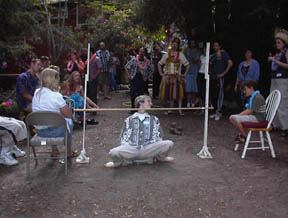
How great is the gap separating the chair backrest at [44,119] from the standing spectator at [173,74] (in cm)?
528

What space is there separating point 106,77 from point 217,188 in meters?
8.73

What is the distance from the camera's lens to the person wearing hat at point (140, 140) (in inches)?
222

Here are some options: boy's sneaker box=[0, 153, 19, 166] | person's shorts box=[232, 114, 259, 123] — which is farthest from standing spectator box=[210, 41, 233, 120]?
boy's sneaker box=[0, 153, 19, 166]

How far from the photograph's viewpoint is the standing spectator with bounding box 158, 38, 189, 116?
988 centimetres

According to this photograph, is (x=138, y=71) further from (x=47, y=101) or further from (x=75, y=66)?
(x=47, y=101)

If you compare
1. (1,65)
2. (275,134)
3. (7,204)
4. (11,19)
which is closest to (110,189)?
(7,204)

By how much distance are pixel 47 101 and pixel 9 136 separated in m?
1.00

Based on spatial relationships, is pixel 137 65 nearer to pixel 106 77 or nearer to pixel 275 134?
pixel 106 77

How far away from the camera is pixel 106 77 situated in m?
13.0

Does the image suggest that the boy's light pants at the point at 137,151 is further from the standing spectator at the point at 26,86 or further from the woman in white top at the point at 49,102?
the standing spectator at the point at 26,86

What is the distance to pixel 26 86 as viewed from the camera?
726 cm

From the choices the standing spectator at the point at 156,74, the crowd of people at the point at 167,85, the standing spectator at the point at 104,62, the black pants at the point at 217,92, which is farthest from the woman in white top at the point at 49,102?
the standing spectator at the point at 156,74

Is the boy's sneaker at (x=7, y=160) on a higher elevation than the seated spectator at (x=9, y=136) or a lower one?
lower

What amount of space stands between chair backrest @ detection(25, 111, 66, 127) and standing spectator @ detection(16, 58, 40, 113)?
227 cm
